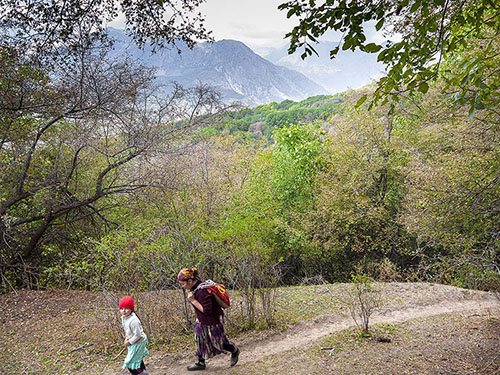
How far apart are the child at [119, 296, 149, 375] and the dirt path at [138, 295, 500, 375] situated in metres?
0.84

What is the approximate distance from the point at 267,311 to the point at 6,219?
22.8 ft

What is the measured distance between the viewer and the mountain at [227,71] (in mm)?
5648

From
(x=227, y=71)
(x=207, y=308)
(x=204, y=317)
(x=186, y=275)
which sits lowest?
(x=204, y=317)

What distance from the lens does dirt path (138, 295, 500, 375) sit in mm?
4988

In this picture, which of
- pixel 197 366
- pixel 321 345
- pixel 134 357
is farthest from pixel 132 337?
pixel 321 345

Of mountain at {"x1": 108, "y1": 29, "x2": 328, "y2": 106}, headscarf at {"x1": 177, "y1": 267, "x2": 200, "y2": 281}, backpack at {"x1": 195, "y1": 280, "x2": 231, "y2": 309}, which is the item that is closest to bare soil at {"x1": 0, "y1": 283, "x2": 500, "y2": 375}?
backpack at {"x1": 195, "y1": 280, "x2": 231, "y2": 309}

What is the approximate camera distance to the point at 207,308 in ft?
14.6

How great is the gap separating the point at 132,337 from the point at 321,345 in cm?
316

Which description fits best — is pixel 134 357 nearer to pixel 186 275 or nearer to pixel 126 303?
pixel 126 303

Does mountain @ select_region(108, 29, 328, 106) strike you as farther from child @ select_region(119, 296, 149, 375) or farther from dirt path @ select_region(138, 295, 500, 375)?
dirt path @ select_region(138, 295, 500, 375)

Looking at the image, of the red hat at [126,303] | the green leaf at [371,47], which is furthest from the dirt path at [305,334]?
the green leaf at [371,47]

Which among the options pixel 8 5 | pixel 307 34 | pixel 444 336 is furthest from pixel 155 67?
pixel 444 336

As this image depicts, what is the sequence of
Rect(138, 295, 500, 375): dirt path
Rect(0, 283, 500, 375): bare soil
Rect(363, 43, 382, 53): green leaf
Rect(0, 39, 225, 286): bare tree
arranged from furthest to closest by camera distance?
Rect(0, 39, 225, 286): bare tree < Rect(138, 295, 500, 375): dirt path < Rect(0, 283, 500, 375): bare soil < Rect(363, 43, 382, 53): green leaf

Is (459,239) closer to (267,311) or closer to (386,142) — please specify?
(267,311)
